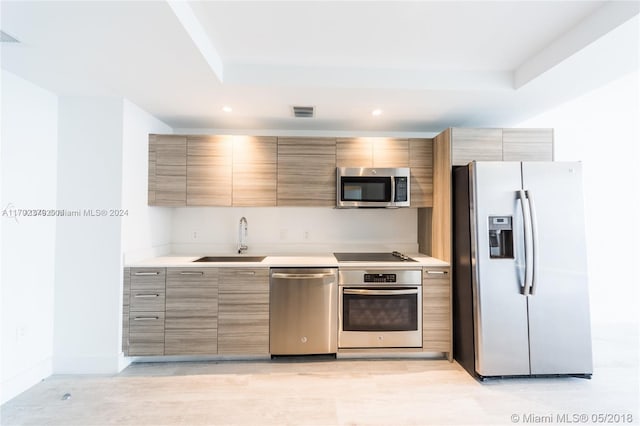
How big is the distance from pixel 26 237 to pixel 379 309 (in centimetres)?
291

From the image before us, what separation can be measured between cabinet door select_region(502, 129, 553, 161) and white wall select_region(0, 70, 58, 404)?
3.94m

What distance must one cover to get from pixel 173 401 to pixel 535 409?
8.40 ft

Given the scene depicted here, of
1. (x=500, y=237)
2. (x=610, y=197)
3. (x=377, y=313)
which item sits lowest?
(x=377, y=313)

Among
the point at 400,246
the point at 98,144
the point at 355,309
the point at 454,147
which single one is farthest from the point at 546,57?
the point at 98,144

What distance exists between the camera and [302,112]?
2.91 metres

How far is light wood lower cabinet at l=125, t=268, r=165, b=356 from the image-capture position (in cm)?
265

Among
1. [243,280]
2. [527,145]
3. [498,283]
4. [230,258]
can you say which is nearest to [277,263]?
[243,280]

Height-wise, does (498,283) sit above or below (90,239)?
below

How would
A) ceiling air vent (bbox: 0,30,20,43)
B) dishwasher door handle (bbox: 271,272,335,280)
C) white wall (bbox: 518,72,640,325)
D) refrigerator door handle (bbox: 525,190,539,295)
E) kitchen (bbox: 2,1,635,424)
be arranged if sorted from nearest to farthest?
ceiling air vent (bbox: 0,30,20,43), kitchen (bbox: 2,1,635,424), refrigerator door handle (bbox: 525,190,539,295), dishwasher door handle (bbox: 271,272,335,280), white wall (bbox: 518,72,640,325)

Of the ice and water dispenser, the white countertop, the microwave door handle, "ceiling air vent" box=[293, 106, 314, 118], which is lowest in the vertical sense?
the white countertop

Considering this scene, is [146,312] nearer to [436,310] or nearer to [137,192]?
[137,192]

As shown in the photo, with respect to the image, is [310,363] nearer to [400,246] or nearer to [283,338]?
[283,338]

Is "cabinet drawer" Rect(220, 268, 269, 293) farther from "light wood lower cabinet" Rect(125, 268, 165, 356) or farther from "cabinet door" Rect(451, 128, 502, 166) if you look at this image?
"cabinet door" Rect(451, 128, 502, 166)

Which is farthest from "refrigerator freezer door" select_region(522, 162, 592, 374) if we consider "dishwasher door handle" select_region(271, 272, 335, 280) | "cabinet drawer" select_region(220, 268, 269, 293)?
"cabinet drawer" select_region(220, 268, 269, 293)
